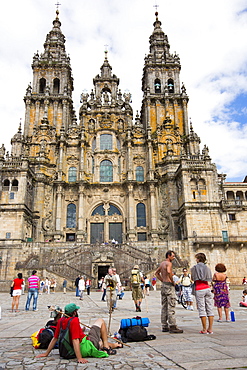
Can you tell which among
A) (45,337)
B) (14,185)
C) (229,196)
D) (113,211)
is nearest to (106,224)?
(113,211)

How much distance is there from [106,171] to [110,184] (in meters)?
2.17

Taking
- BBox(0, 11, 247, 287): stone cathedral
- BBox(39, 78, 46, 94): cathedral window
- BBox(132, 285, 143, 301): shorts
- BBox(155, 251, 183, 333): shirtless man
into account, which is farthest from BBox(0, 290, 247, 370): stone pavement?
BBox(39, 78, 46, 94): cathedral window

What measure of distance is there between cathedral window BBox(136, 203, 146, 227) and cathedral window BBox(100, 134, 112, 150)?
28.5 feet

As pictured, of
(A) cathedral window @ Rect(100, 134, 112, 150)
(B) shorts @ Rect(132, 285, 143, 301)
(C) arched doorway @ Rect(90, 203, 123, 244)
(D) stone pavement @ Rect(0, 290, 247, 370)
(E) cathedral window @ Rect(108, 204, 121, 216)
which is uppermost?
(A) cathedral window @ Rect(100, 134, 112, 150)

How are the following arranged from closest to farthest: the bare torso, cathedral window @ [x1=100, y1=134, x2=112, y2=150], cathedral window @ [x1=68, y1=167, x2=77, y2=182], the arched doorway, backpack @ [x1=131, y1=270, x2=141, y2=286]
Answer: the bare torso
backpack @ [x1=131, y1=270, x2=141, y2=286]
the arched doorway
cathedral window @ [x1=68, y1=167, x2=77, y2=182]
cathedral window @ [x1=100, y1=134, x2=112, y2=150]

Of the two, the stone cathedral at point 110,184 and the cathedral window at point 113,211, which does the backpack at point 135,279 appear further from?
the cathedral window at point 113,211

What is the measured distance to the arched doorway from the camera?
3659cm

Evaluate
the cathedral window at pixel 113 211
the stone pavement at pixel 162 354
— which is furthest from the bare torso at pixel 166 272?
the cathedral window at pixel 113 211

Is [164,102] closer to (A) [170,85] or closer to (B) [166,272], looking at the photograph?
(A) [170,85]

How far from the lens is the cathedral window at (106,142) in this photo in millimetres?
40562

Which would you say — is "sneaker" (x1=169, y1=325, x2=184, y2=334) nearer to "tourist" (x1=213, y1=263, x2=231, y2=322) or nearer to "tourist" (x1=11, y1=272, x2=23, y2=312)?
"tourist" (x1=213, y1=263, x2=231, y2=322)

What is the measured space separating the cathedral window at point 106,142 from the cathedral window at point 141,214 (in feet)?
28.5

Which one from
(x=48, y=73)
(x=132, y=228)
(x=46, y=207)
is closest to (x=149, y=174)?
(x=132, y=228)

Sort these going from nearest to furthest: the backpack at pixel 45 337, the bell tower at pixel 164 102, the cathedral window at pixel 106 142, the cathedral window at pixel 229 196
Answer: the backpack at pixel 45 337 → the cathedral window at pixel 229 196 → the bell tower at pixel 164 102 → the cathedral window at pixel 106 142
